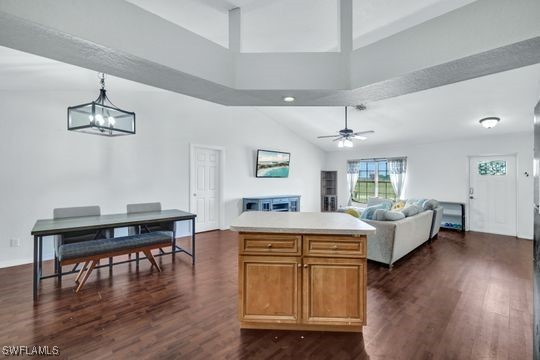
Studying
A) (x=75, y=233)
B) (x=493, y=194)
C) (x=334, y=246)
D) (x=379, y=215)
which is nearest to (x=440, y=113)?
(x=493, y=194)

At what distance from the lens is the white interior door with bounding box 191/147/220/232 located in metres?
5.46

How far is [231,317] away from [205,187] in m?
3.80

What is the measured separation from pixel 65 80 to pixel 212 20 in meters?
2.76

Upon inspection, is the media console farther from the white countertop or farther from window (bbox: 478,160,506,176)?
window (bbox: 478,160,506,176)

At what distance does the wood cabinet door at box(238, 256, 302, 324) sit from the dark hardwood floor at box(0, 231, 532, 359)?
0.17 metres

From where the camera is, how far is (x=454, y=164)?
5996mm

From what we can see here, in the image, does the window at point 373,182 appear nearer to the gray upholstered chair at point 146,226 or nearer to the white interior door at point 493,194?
the white interior door at point 493,194

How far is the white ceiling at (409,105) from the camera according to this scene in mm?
3082

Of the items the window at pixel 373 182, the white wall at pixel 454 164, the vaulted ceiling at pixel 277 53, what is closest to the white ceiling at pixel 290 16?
the vaulted ceiling at pixel 277 53

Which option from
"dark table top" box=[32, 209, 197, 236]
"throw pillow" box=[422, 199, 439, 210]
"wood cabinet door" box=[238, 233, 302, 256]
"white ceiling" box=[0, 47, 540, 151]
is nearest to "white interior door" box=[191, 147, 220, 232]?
"white ceiling" box=[0, 47, 540, 151]

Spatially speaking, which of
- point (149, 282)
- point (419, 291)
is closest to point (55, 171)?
point (149, 282)

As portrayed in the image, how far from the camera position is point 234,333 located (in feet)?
6.52

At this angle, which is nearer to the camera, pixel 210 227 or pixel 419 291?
pixel 419 291

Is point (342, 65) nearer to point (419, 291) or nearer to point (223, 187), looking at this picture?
point (419, 291)
